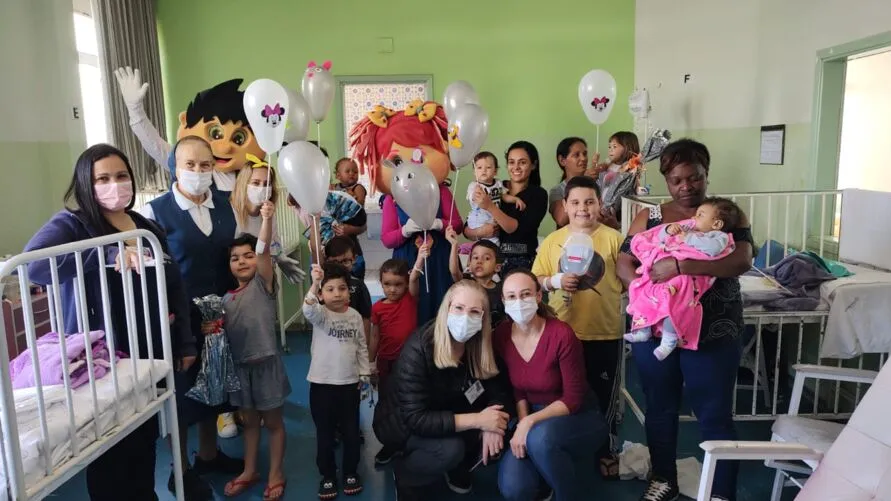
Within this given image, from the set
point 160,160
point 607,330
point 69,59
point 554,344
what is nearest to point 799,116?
point 607,330

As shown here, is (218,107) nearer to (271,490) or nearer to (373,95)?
(271,490)

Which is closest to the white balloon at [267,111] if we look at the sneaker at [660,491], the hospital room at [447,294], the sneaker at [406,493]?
the hospital room at [447,294]

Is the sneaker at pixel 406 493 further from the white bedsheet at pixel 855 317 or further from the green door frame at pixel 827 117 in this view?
the green door frame at pixel 827 117

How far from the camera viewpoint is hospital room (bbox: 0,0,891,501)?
180cm

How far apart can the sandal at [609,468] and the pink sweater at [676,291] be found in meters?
0.77

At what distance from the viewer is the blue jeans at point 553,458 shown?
214 centimetres

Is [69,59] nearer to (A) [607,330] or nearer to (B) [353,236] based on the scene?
(B) [353,236]

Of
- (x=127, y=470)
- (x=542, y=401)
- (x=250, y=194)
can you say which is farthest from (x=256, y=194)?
(x=542, y=401)

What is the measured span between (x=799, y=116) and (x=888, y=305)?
1.42 meters

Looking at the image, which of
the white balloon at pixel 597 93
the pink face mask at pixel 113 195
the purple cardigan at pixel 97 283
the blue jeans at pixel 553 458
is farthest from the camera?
the white balloon at pixel 597 93

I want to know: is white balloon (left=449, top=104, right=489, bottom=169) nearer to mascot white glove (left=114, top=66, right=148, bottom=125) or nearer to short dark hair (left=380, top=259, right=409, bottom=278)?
short dark hair (left=380, top=259, right=409, bottom=278)

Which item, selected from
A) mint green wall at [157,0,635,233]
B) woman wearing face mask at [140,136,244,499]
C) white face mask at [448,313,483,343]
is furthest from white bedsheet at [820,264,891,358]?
mint green wall at [157,0,635,233]

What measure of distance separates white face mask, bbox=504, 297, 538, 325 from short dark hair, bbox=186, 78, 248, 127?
166 centimetres

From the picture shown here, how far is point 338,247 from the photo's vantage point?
9.35 ft
